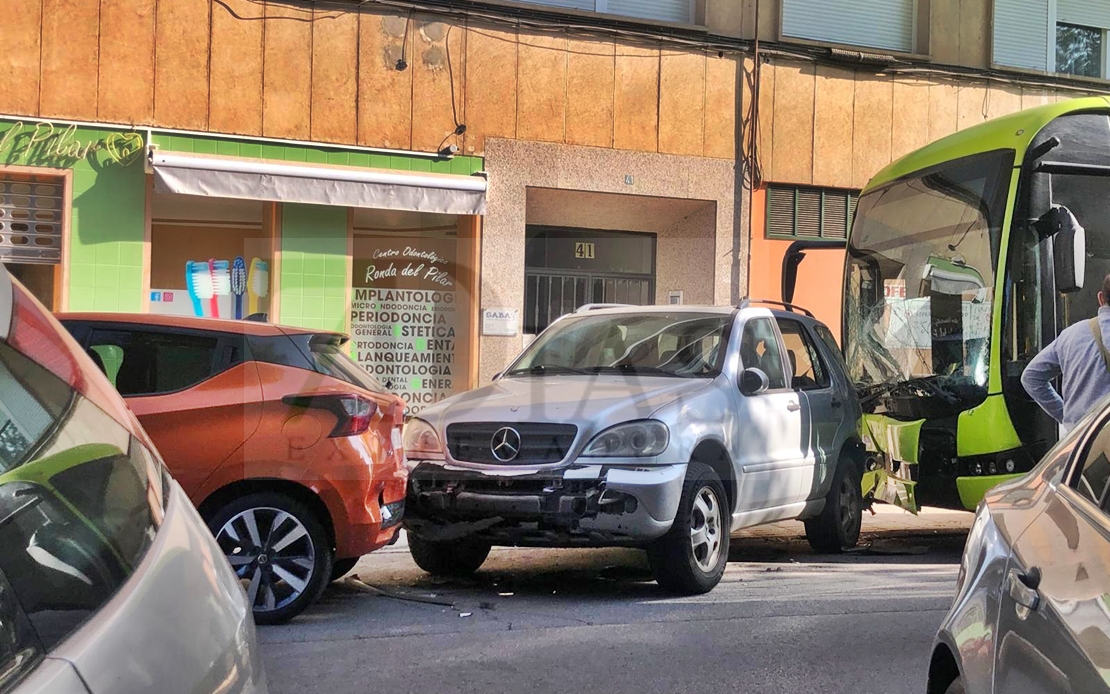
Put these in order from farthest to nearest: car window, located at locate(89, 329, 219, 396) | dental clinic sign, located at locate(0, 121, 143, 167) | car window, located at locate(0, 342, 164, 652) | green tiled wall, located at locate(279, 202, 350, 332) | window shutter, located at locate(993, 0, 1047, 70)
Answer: window shutter, located at locate(993, 0, 1047, 70), green tiled wall, located at locate(279, 202, 350, 332), dental clinic sign, located at locate(0, 121, 143, 167), car window, located at locate(89, 329, 219, 396), car window, located at locate(0, 342, 164, 652)

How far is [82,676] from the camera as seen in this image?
128 centimetres

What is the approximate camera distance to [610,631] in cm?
610

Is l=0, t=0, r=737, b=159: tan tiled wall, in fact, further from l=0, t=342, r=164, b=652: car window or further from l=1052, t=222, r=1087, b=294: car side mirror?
l=0, t=342, r=164, b=652: car window

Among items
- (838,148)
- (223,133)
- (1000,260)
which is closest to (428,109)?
(223,133)

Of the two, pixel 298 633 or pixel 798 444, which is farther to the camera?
pixel 798 444

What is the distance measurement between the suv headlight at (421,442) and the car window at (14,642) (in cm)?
574

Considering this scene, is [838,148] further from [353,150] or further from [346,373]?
[346,373]

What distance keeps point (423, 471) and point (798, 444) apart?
8.83 ft

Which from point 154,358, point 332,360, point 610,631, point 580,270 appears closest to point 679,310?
point 332,360

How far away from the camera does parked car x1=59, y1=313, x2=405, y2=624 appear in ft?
20.0

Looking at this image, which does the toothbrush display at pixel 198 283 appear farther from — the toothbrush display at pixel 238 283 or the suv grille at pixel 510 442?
the suv grille at pixel 510 442

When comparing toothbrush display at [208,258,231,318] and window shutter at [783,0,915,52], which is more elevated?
window shutter at [783,0,915,52]

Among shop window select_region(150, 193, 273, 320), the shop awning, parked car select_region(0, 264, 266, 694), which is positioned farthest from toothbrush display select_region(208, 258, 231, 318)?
parked car select_region(0, 264, 266, 694)

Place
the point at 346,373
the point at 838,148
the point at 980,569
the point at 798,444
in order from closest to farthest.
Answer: the point at 980,569
the point at 346,373
the point at 798,444
the point at 838,148
